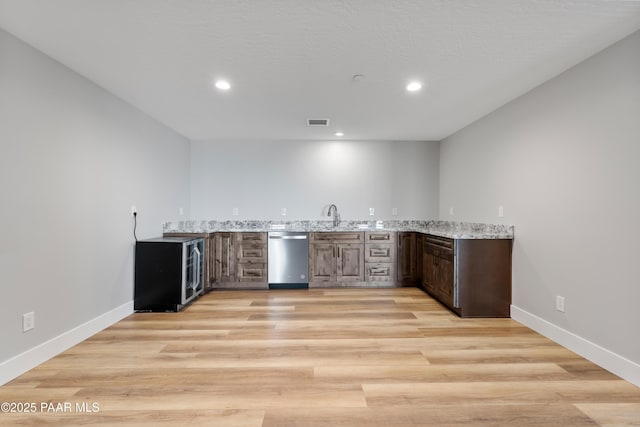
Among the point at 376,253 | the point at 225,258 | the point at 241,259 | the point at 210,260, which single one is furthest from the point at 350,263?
the point at 210,260

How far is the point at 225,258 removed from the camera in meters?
4.58

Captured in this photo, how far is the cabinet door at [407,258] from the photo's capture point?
15.5ft

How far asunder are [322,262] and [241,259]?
1228 mm

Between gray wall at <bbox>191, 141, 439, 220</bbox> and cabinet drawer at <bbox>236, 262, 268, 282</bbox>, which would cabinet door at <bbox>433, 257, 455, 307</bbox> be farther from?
cabinet drawer at <bbox>236, 262, 268, 282</bbox>

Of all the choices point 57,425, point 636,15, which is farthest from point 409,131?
point 57,425

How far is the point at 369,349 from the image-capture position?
99.8 inches

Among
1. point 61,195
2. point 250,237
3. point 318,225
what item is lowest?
point 250,237

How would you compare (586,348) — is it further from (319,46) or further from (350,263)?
(319,46)

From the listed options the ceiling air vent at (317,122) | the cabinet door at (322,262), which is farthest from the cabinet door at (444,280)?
the ceiling air vent at (317,122)

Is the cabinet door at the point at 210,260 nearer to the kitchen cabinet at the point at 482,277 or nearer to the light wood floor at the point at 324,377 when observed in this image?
the light wood floor at the point at 324,377

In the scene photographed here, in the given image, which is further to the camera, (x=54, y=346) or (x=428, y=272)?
(x=428, y=272)

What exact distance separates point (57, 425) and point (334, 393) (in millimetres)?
1525

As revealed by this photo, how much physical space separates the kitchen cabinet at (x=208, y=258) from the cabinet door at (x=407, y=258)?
9.26ft

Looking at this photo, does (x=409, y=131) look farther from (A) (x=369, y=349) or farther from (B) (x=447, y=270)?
(A) (x=369, y=349)
